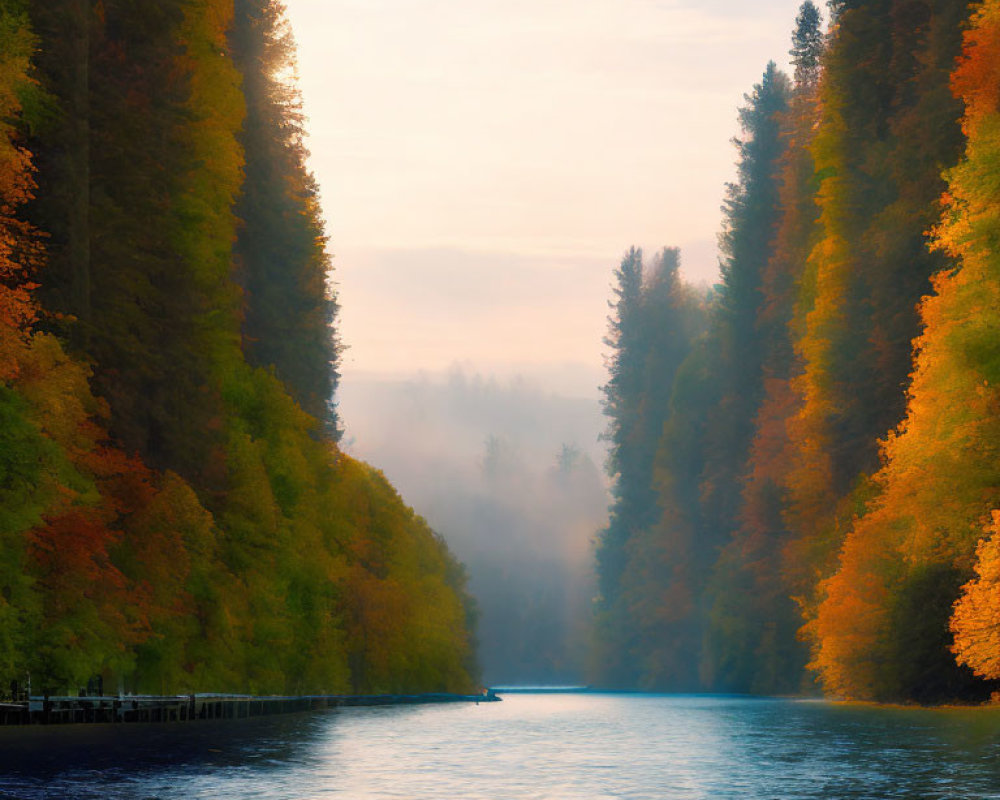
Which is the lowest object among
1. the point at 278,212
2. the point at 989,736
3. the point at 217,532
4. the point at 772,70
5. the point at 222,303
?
the point at 989,736

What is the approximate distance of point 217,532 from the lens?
42688 mm

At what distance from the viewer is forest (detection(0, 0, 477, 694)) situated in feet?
94.3

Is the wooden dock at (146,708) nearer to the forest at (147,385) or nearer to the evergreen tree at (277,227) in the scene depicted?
the forest at (147,385)

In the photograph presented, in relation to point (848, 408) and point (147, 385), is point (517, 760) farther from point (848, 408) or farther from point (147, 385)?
point (848, 408)

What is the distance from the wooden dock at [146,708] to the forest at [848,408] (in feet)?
53.2

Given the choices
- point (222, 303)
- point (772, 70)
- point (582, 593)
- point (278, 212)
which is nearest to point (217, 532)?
point (222, 303)

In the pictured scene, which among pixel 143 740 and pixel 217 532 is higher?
pixel 217 532

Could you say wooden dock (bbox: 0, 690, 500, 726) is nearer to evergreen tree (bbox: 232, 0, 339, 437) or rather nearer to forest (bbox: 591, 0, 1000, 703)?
evergreen tree (bbox: 232, 0, 339, 437)

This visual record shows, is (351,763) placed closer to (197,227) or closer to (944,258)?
(197,227)

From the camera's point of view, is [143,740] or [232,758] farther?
[143,740]

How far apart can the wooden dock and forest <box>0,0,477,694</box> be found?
19.0 inches

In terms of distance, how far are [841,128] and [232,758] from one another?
3686 centimetres

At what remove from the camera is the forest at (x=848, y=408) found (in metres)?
33.7

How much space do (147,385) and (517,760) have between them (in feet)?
50.8
